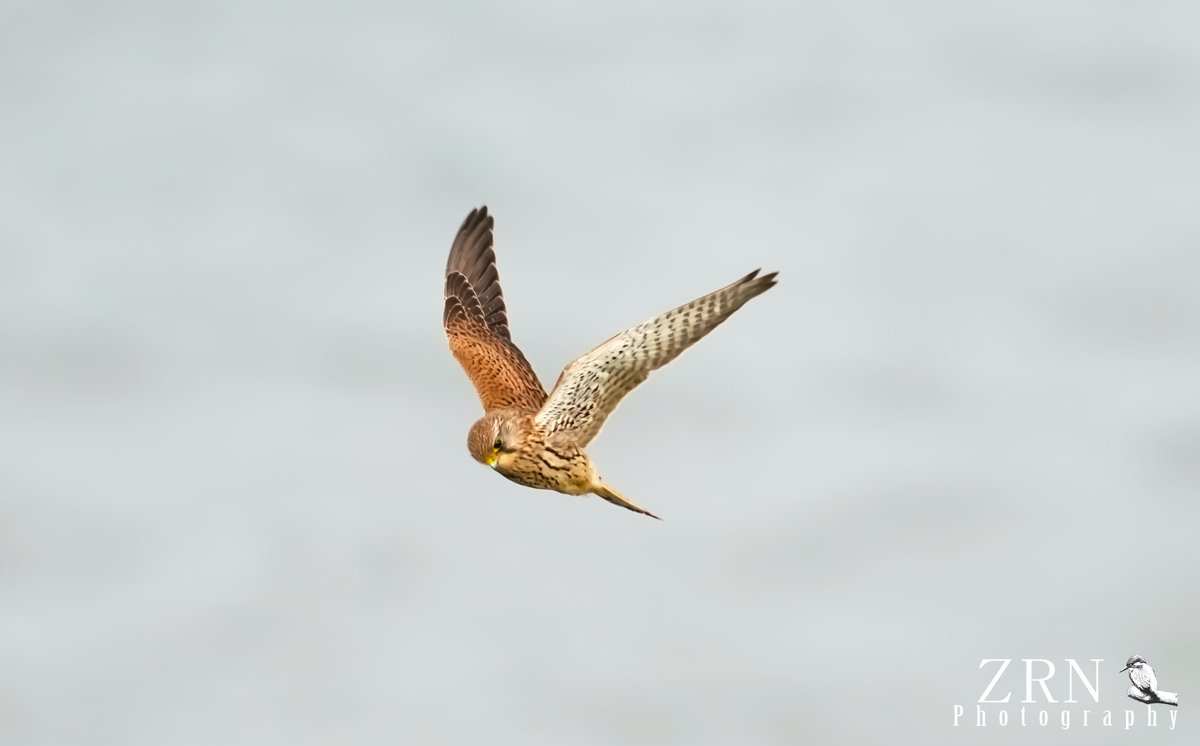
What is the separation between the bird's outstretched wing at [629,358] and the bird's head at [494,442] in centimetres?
24

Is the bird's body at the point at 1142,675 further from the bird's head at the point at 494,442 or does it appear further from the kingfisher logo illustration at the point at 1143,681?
the bird's head at the point at 494,442

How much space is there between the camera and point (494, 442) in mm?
14625

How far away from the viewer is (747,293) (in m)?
14.6

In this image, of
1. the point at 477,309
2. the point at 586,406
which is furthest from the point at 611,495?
the point at 477,309

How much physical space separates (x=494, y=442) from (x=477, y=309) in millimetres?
4045

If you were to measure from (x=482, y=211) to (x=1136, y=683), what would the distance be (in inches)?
424

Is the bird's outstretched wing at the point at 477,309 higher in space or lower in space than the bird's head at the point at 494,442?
higher

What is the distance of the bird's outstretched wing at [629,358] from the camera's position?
14539 mm

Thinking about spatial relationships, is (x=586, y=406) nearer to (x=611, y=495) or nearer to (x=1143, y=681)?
(x=611, y=495)

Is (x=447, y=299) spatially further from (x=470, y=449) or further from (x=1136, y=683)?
(x=1136, y=683)

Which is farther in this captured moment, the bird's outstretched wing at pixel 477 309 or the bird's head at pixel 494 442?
the bird's outstretched wing at pixel 477 309

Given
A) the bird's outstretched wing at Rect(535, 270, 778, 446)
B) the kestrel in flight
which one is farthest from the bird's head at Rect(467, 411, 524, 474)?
the bird's outstretched wing at Rect(535, 270, 778, 446)

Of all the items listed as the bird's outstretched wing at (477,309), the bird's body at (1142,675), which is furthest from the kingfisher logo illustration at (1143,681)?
the bird's outstretched wing at (477,309)

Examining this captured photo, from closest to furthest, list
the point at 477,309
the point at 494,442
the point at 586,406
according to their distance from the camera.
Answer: the point at 494,442 < the point at 586,406 < the point at 477,309
